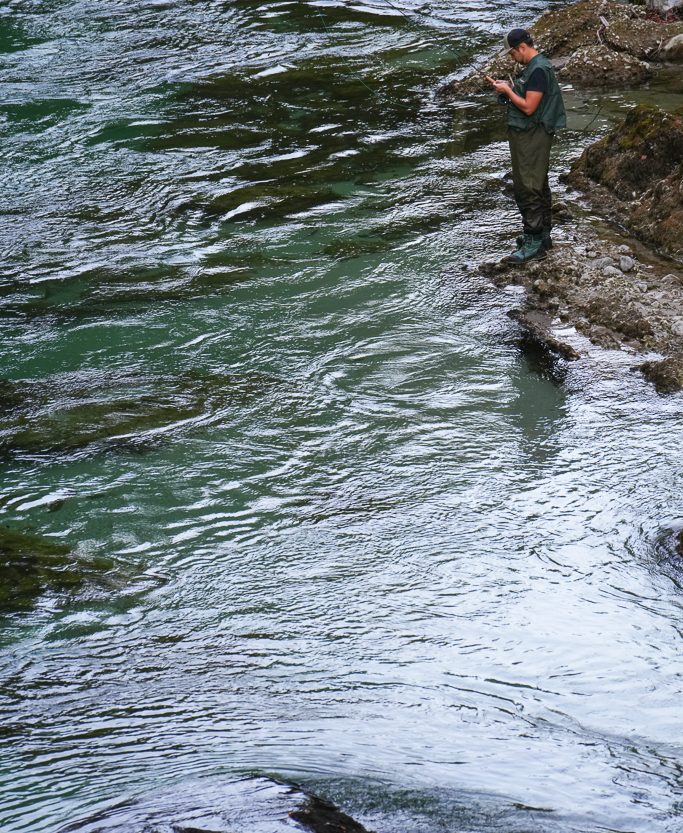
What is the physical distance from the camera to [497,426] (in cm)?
641

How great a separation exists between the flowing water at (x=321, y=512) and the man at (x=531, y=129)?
0.60m

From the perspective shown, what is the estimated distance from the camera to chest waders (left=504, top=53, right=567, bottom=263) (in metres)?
7.64

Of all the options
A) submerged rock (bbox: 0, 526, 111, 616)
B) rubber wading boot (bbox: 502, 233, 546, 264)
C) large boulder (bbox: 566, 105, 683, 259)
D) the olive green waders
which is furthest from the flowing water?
large boulder (bbox: 566, 105, 683, 259)

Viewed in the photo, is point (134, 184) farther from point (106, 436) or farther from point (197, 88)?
point (106, 436)

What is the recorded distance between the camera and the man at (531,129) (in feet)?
24.8

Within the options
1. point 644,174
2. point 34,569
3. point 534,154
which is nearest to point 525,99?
point 534,154

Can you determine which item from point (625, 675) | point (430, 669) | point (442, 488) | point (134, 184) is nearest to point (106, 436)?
point (442, 488)

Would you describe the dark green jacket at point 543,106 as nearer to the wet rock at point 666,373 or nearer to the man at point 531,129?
the man at point 531,129

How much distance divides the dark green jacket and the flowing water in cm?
132

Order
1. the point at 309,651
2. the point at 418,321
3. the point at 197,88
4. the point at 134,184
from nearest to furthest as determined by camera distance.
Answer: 1. the point at 309,651
2. the point at 418,321
3. the point at 134,184
4. the point at 197,88

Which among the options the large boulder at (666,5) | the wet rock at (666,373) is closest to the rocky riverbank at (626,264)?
the wet rock at (666,373)

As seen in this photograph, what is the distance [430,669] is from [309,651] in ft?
1.81

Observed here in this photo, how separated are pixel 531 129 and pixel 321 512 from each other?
3.89m

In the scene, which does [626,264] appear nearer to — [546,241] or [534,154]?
[546,241]
